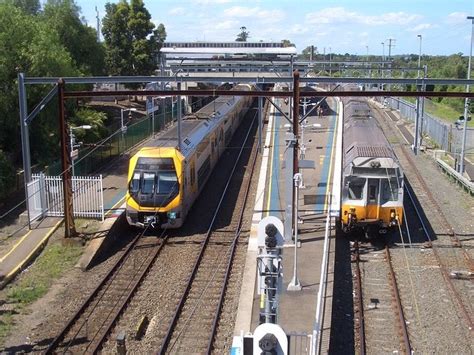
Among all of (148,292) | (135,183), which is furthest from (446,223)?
(148,292)

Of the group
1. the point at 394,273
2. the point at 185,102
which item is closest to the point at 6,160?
the point at 394,273

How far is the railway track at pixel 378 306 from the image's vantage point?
41.0 ft

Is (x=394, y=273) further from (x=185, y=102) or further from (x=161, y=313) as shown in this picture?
(x=185, y=102)

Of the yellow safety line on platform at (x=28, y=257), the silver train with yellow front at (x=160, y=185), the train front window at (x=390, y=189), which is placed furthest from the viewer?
the silver train with yellow front at (x=160, y=185)

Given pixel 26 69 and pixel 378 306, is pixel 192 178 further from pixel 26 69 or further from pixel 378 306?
pixel 26 69

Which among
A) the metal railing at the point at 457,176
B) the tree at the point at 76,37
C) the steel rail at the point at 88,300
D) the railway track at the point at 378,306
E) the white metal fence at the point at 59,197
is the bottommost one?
the railway track at the point at 378,306

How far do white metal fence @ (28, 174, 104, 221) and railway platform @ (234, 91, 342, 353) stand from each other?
17.8 ft

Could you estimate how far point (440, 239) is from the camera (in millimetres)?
Result: 19312

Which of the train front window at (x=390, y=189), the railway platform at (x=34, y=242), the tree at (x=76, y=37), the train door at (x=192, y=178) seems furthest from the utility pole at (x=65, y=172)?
the tree at (x=76, y=37)

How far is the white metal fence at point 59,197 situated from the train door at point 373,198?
28.0 ft

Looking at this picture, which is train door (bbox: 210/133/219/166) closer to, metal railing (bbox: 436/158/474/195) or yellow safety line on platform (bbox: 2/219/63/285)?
yellow safety line on platform (bbox: 2/219/63/285)

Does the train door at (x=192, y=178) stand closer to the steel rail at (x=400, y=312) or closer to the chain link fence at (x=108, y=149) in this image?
the chain link fence at (x=108, y=149)

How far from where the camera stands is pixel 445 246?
18609 mm

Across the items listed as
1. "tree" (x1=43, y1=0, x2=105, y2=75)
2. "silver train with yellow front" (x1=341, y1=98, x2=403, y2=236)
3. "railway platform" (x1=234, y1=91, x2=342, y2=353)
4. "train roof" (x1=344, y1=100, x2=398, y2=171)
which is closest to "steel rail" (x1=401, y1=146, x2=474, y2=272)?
"silver train with yellow front" (x1=341, y1=98, x2=403, y2=236)
